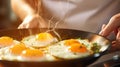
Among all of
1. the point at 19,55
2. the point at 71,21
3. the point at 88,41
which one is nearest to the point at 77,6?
the point at 71,21

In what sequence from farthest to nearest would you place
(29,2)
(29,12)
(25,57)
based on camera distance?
(29,2) → (29,12) → (25,57)

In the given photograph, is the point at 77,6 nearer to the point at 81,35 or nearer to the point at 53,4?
the point at 53,4

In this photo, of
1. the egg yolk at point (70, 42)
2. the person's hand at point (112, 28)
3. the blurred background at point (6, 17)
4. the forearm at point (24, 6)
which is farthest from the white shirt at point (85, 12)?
the blurred background at point (6, 17)

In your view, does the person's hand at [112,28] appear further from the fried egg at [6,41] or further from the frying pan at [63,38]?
Result: the fried egg at [6,41]

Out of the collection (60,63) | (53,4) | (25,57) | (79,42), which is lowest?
(60,63)

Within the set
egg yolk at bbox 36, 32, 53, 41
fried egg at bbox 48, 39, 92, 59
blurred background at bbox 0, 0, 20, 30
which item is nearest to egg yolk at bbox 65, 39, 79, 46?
fried egg at bbox 48, 39, 92, 59

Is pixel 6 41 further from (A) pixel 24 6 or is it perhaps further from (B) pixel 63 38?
(A) pixel 24 6
